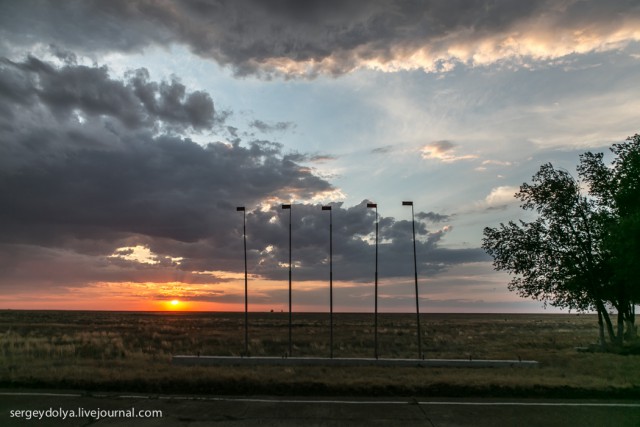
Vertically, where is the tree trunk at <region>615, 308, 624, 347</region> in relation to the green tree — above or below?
below

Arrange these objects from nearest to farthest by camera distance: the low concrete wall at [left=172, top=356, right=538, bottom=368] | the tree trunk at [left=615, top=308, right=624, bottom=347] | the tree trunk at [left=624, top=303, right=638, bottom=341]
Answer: the low concrete wall at [left=172, top=356, right=538, bottom=368] → the tree trunk at [left=615, top=308, right=624, bottom=347] → the tree trunk at [left=624, top=303, right=638, bottom=341]

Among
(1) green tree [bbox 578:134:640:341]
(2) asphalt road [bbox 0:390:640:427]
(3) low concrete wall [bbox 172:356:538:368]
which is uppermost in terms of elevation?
(1) green tree [bbox 578:134:640:341]

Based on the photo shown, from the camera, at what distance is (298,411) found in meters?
11.2

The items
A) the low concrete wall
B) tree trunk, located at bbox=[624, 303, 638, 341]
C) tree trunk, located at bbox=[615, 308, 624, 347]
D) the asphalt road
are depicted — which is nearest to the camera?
the asphalt road

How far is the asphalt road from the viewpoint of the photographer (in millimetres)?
10125

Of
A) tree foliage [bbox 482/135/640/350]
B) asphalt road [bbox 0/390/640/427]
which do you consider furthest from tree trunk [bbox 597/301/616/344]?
asphalt road [bbox 0/390/640/427]

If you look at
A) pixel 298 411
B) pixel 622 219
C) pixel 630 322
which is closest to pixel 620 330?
pixel 630 322

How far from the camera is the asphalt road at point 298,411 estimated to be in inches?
399

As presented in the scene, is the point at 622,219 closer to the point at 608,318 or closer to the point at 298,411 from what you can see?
the point at 608,318

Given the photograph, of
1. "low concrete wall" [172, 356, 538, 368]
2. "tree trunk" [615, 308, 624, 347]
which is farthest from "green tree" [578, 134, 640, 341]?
"low concrete wall" [172, 356, 538, 368]

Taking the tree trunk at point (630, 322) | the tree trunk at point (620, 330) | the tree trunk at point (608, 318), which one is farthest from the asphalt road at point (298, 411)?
the tree trunk at point (630, 322)

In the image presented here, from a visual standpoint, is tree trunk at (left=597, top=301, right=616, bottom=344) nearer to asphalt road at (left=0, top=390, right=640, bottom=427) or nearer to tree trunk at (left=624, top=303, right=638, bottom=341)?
tree trunk at (left=624, top=303, right=638, bottom=341)

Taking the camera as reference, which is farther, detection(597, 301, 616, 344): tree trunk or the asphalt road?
detection(597, 301, 616, 344): tree trunk

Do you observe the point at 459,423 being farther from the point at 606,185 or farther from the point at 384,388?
the point at 606,185
